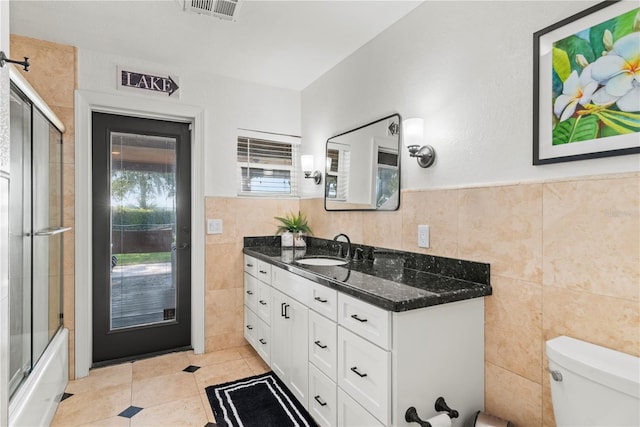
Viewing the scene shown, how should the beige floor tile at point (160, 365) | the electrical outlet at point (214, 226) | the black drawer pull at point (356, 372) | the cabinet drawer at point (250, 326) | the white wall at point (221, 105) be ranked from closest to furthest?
the black drawer pull at point (356, 372) < the beige floor tile at point (160, 365) < the white wall at point (221, 105) < the cabinet drawer at point (250, 326) < the electrical outlet at point (214, 226)

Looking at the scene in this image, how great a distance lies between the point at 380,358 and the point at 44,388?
182 centimetres

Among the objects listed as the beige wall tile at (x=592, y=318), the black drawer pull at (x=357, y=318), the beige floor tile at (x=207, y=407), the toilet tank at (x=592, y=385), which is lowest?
the beige floor tile at (x=207, y=407)

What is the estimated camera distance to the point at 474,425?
1429mm

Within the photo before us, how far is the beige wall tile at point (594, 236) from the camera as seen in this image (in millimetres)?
1114

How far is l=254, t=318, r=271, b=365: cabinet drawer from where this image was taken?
8.05ft

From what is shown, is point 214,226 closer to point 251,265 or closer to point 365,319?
point 251,265

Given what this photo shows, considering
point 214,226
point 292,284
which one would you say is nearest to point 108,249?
point 214,226

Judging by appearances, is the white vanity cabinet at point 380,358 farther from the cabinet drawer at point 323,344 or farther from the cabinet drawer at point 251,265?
the cabinet drawer at point 251,265

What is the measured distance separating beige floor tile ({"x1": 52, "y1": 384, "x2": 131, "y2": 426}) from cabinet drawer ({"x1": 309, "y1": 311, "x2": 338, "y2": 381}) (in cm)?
130

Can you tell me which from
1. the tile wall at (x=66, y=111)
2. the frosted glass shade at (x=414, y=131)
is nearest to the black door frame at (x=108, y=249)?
the tile wall at (x=66, y=111)

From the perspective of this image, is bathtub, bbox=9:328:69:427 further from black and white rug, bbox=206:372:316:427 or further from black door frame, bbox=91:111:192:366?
black and white rug, bbox=206:372:316:427

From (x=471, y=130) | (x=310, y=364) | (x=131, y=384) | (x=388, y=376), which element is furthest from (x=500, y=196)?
(x=131, y=384)

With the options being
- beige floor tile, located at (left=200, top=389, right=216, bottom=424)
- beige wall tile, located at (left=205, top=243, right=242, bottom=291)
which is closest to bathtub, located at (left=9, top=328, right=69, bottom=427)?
beige floor tile, located at (left=200, top=389, right=216, bottom=424)

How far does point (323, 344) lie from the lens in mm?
1740
